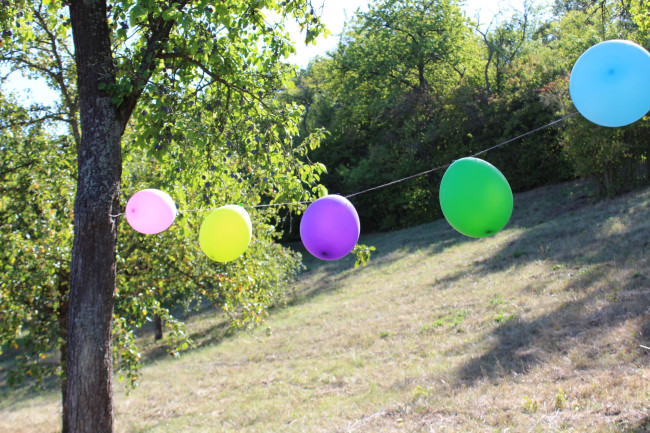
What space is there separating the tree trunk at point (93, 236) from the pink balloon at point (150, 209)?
0.42ft

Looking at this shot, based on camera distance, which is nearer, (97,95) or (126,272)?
(97,95)

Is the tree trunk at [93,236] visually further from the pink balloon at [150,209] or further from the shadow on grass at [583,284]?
the shadow on grass at [583,284]

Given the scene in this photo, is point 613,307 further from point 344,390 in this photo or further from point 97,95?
point 97,95

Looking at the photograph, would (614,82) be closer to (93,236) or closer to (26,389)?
(93,236)

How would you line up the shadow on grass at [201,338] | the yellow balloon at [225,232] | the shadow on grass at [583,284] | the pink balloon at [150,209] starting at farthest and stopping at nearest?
the shadow on grass at [201,338]
the shadow on grass at [583,284]
the pink balloon at [150,209]
the yellow balloon at [225,232]

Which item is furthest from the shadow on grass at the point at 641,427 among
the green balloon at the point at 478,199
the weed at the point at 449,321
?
the weed at the point at 449,321

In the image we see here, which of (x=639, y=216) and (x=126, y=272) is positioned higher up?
(x=126, y=272)

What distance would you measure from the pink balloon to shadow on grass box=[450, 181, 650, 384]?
393 centimetres

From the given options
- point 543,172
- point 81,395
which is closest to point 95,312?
point 81,395

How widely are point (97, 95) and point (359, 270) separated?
42.4 ft

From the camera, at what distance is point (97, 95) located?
3818mm

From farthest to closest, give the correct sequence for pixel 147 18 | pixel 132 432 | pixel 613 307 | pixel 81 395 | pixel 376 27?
1. pixel 376 27
2. pixel 132 432
3. pixel 613 307
4. pixel 147 18
5. pixel 81 395

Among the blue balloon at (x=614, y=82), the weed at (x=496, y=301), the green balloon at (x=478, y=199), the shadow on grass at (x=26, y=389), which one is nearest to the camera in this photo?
the blue balloon at (x=614, y=82)

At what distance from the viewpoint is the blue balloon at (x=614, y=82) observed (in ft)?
9.50
